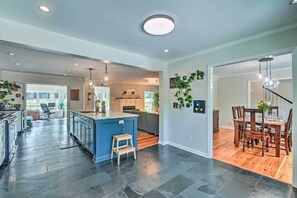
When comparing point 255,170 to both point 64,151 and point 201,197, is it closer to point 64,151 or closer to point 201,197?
point 201,197

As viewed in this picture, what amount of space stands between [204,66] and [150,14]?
6.61ft

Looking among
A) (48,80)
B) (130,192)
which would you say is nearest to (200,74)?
(130,192)

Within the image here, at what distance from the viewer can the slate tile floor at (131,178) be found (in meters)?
2.03

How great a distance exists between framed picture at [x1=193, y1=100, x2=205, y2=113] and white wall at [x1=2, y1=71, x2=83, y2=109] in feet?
20.0

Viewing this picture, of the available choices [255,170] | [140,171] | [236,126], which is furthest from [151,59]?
[255,170]

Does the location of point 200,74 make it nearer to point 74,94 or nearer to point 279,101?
point 279,101

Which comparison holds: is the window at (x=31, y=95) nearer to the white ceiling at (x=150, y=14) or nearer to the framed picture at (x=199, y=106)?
the white ceiling at (x=150, y=14)

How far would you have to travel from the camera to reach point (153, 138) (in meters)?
4.82

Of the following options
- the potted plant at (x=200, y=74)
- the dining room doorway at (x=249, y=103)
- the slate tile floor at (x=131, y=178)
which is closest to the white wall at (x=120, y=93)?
the dining room doorway at (x=249, y=103)

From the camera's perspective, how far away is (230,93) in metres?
6.41

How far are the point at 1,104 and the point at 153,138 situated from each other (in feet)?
17.4

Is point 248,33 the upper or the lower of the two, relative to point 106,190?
upper

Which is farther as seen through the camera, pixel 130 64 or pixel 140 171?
pixel 130 64

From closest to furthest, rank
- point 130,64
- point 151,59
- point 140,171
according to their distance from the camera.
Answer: point 140,171
point 130,64
point 151,59
